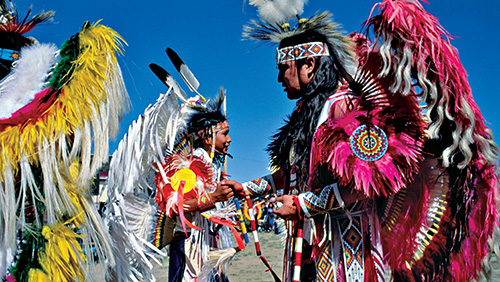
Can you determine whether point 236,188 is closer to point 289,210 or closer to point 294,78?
point 289,210

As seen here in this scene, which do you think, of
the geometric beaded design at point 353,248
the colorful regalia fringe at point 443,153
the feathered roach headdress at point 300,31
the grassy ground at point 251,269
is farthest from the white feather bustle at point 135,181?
the grassy ground at point 251,269

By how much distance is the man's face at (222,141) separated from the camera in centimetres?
363

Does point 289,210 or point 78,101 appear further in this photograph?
point 289,210

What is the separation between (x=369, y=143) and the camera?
1.87 meters

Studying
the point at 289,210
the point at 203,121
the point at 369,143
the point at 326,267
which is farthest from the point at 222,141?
the point at 369,143

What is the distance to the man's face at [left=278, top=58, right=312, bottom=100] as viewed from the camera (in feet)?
7.70

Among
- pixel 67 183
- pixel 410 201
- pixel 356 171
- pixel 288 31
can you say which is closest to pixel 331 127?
pixel 356 171

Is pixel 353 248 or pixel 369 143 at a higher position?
pixel 369 143

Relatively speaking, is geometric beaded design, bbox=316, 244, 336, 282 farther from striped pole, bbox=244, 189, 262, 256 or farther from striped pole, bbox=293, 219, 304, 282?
striped pole, bbox=244, 189, 262, 256

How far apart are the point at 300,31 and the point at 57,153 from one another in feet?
4.69

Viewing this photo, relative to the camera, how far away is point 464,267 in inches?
76.7

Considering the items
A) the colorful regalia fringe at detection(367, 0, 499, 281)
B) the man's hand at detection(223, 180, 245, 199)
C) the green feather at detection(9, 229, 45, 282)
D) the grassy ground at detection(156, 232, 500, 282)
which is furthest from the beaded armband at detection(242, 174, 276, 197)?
the grassy ground at detection(156, 232, 500, 282)

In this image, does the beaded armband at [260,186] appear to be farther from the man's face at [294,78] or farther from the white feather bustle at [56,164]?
the white feather bustle at [56,164]

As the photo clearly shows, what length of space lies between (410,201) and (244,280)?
13.9ft
